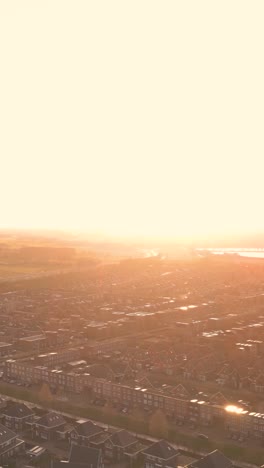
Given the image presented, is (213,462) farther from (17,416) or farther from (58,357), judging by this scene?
(58,357)

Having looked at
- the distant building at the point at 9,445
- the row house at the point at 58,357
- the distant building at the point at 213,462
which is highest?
the row house at the point at 58,357

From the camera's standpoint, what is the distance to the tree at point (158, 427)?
470 inches

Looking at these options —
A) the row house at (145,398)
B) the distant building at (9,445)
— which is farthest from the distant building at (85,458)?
the row house at (145,398)

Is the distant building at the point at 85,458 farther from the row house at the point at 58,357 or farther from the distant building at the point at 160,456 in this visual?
the row house at the point at 58,357

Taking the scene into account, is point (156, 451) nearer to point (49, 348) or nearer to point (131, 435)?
point (131, 435)

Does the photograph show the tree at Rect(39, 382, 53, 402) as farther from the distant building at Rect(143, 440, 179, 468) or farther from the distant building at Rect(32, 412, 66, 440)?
the distant building at Rect(143, 440, 179, 468)

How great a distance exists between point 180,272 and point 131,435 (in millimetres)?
31408

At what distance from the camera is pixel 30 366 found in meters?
16.0

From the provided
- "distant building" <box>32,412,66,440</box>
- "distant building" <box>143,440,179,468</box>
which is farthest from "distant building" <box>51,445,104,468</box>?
"distant building" <box>32,412,66,440</box>

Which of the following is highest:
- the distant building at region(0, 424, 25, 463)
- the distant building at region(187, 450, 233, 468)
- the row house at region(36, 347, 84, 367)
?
the row house at region(36, 347, 84, 367)

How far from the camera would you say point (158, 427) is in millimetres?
12016

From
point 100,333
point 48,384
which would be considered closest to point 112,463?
point 48,384

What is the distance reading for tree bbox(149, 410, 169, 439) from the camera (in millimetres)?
11938

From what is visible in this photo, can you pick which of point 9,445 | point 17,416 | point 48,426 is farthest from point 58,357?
point 9,445
